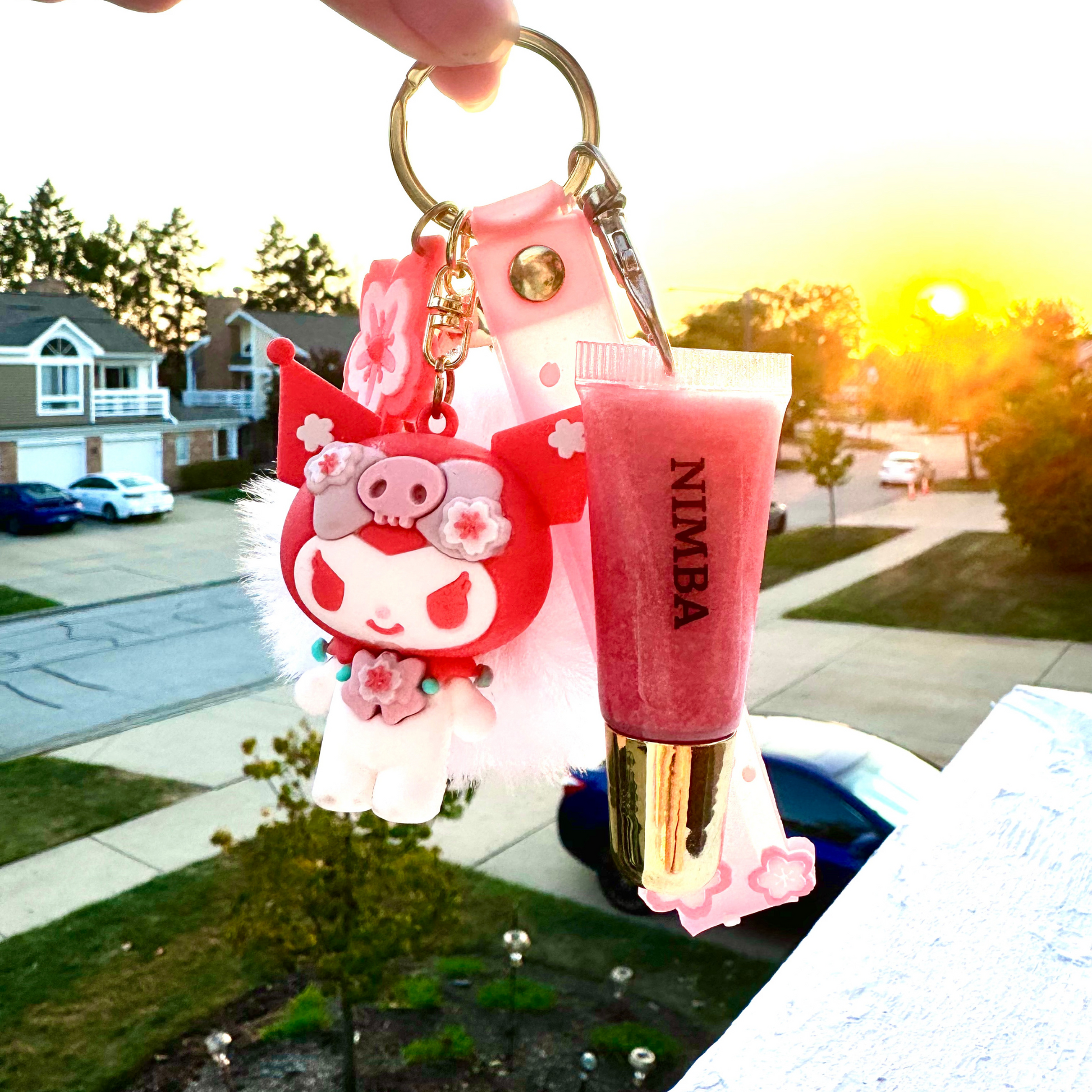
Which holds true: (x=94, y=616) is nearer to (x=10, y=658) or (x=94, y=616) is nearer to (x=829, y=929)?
(x=10, y=658)

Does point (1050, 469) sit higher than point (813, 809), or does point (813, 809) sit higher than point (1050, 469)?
point (1050, 469)

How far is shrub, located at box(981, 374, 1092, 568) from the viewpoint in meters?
10.9

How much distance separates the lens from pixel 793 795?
4293 mm

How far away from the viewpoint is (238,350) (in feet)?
60.2

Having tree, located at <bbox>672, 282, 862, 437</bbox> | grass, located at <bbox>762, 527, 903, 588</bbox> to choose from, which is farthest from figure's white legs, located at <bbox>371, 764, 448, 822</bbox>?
tree, located at <bbox>672, 282, 862, 437</bbox>

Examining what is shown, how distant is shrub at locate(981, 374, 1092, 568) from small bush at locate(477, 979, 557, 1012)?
30.0ft

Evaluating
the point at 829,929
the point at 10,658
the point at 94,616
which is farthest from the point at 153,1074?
the point at 94,616

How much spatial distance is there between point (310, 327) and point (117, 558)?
638 cm

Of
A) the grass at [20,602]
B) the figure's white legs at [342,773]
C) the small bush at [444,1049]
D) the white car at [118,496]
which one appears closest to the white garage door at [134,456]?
the white car at [118,496]

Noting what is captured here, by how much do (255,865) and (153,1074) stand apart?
79cm

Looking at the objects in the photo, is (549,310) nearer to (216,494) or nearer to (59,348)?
(59,348)

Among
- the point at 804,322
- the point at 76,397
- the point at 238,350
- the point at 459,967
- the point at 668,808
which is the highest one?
the point at 804,322

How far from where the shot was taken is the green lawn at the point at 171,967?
11.8 ft

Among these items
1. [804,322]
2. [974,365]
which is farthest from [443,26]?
[974,365]
